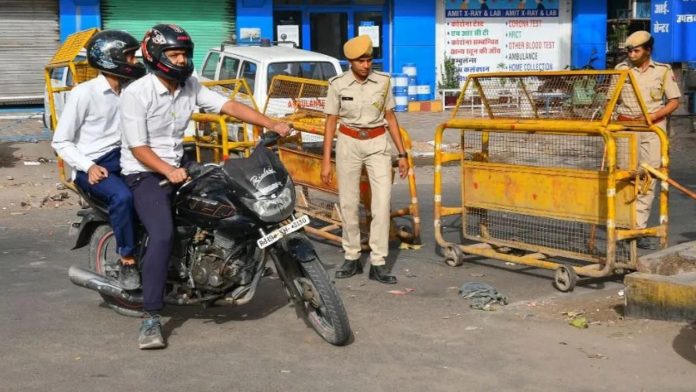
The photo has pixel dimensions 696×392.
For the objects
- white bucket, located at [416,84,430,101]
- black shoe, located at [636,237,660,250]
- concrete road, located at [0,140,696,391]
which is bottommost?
concrete road, located at [0,140,696,391]

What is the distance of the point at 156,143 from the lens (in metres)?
5.83

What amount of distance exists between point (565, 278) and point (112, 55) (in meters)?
3.41

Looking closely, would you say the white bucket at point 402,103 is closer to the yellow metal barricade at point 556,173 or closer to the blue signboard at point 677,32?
the blue signboard at point 677,32

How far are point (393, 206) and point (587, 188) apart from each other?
12.7 feet

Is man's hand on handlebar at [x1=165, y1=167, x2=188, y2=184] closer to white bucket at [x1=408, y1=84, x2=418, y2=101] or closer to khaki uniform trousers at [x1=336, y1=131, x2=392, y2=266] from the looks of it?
khaki uniform trousers at [x1=336, y1=131, x2=392, y2=266]

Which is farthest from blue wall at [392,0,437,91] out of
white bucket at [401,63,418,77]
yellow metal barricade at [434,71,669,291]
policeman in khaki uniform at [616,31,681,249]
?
yellow metal barricade at [434,71,669,291]

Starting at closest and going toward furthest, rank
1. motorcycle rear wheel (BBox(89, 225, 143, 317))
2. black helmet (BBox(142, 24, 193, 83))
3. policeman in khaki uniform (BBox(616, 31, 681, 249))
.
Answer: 1. black helmet (BBox(142, 24, 193, 83))
2. motorcycle rear wheel (BBox(89, 225, 143, 317))
3. policeman in khaki uniform (BBox(616, 31, 681, 249))

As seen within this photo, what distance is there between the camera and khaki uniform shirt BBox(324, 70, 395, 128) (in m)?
7.30

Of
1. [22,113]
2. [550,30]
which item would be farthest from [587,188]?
[550,30]

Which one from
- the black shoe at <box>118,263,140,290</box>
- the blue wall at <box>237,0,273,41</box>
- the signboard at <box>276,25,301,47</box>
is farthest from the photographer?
the signboard at <box>276,25,301,47</box>

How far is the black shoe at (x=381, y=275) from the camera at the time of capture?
285 inches

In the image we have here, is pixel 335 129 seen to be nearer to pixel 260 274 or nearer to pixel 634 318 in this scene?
pixel 260 274

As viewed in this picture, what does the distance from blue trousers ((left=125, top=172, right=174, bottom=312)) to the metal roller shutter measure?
578 inches

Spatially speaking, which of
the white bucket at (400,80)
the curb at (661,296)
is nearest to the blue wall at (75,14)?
the white bucket at (400,80)
